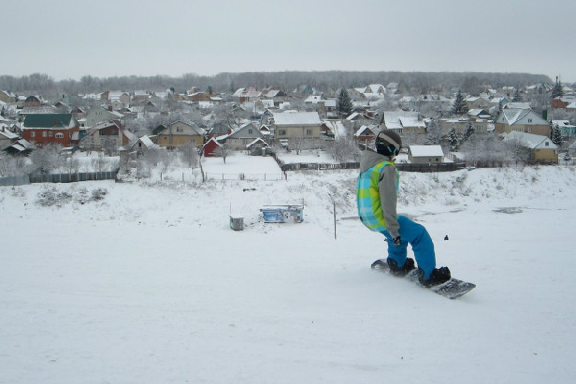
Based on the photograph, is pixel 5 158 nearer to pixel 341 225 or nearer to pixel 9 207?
pixel 9 207

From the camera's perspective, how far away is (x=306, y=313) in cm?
490

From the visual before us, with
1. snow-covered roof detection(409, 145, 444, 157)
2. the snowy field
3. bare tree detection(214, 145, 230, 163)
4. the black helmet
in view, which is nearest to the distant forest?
bare tree detection(214, 145, 230, 163)

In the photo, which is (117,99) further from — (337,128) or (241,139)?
(241,139)

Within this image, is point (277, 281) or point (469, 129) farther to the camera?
point (469, 129)

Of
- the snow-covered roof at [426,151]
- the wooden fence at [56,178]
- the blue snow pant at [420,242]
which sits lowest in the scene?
the wooden fence at [56,178]

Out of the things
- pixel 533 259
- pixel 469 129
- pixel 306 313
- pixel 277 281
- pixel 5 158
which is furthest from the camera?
pixel 469 129

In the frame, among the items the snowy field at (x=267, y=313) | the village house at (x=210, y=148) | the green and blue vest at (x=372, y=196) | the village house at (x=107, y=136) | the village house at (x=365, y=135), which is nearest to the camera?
the snowy field at (x=267, y=313)

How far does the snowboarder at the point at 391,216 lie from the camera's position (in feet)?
18.4

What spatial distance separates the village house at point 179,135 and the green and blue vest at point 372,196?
3300 cm

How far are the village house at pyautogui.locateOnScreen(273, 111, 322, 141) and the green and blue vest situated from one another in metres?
34.9

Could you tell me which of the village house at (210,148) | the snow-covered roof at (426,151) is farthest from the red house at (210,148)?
the snow-covered roof at (426,151)

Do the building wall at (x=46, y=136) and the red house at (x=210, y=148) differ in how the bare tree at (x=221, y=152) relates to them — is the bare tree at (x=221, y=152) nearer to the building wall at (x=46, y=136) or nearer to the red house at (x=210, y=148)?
the red house at (x=210, y=148)

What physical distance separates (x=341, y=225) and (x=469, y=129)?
28.8 m

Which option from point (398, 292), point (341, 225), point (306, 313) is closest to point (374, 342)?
point (306, 313)
